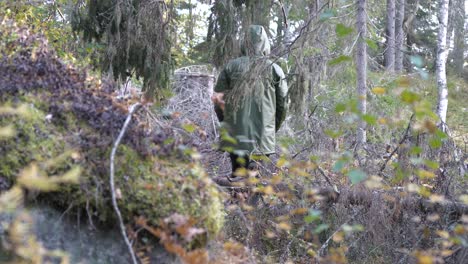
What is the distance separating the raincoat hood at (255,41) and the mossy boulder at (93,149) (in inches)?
131

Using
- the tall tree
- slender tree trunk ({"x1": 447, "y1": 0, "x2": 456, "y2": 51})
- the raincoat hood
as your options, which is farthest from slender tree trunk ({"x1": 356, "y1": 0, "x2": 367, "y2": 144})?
slender tree trunk ({"x1": 447, "y1": 0, "x2": 456, "y2": 51})

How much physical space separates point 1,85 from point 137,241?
112 cm

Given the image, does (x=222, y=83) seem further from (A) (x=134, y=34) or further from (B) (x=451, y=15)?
(B) (x=451, y=15)

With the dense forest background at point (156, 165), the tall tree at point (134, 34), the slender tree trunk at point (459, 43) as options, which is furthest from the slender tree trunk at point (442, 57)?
the slender tree trunk at point (459, 43)

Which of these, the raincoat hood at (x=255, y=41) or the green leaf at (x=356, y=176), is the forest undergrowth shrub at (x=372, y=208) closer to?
the raincoat hood at (x=255, y=41)

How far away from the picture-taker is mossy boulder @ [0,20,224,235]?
239 centimetres

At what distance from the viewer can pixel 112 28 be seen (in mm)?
6805

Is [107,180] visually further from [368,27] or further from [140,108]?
[368,27]

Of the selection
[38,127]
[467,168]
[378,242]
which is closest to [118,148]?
[38,127]

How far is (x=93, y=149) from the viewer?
2.50m

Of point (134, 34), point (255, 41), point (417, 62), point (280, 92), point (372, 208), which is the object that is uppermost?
point (134, 34)

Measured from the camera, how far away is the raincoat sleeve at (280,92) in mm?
6086

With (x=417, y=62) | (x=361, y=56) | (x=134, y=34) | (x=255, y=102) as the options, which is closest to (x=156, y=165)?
(x=417, y=62)

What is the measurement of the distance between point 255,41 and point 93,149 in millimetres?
3918
